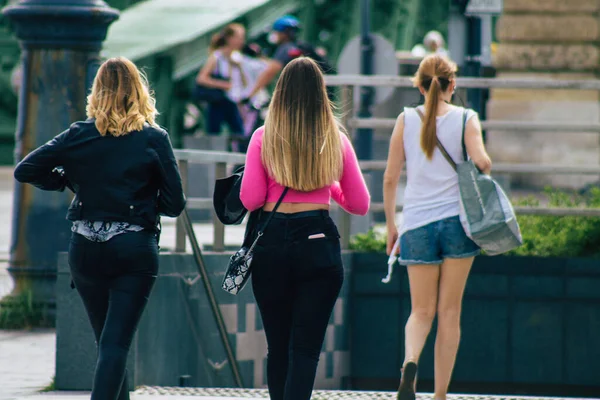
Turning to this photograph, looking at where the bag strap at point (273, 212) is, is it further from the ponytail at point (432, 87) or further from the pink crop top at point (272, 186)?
the ponytail at point (432, 87)

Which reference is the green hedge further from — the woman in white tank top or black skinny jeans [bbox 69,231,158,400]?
black skinny jeans [bbox 69,231,158,400]

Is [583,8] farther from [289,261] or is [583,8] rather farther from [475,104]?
[289,261]

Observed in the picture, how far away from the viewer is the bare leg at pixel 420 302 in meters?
6.34

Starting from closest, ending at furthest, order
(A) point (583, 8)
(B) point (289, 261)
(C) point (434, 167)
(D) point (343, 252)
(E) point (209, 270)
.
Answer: (B) point (289, 261) < (C) point (434, 167) < (E) point (209, 270) < (D) point (343, 252) < (A) point (583, 8)

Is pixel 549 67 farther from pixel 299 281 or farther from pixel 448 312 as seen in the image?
pixel 299 281

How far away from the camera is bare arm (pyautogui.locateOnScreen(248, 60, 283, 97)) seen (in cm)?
1398

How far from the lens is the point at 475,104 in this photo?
33.2ft

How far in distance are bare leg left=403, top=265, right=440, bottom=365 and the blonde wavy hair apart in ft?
5.73

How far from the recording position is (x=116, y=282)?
202 inches

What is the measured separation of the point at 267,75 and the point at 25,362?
726cm

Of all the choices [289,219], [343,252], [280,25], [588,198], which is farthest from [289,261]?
[280,25]

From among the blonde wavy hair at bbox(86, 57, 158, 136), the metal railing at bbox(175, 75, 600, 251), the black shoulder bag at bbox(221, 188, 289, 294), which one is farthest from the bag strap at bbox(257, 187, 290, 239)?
the metal railing at bbox(175, 75, 600, 251)

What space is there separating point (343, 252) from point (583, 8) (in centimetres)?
1197

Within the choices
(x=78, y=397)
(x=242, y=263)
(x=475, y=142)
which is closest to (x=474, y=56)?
(x=475, y=142)
